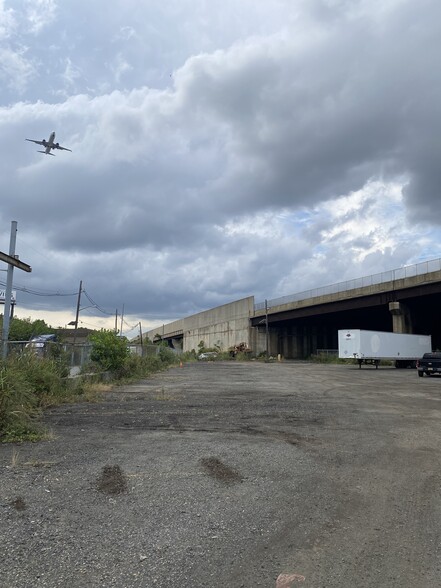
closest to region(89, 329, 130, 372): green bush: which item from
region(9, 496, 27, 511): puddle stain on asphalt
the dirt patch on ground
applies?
the dirt patch on ground

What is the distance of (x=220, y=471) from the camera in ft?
22.6

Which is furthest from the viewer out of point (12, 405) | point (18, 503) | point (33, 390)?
point (33, 390)

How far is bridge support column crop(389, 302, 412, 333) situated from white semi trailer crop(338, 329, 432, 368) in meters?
3.17

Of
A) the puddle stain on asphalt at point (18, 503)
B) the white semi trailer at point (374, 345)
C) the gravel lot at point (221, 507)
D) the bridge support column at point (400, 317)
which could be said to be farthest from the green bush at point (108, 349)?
the bridge support column at point (400, 317)

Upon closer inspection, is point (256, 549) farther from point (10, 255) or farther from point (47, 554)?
point (10, 255)

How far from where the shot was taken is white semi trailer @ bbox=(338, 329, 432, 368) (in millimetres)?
43125

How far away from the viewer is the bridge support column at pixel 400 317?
49944mm

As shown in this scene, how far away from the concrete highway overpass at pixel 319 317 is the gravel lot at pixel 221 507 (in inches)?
1572

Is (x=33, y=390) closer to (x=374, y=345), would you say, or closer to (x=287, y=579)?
(x=287, y=579)

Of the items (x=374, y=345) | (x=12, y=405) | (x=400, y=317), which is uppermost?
(x=400, y=317)

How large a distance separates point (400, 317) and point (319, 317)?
19961 mm

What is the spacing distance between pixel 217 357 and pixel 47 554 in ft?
243

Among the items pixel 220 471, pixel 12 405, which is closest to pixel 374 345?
pixel 12 405

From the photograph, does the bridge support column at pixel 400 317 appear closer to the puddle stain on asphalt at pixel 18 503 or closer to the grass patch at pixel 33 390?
the grass patch at pixel 33 390
